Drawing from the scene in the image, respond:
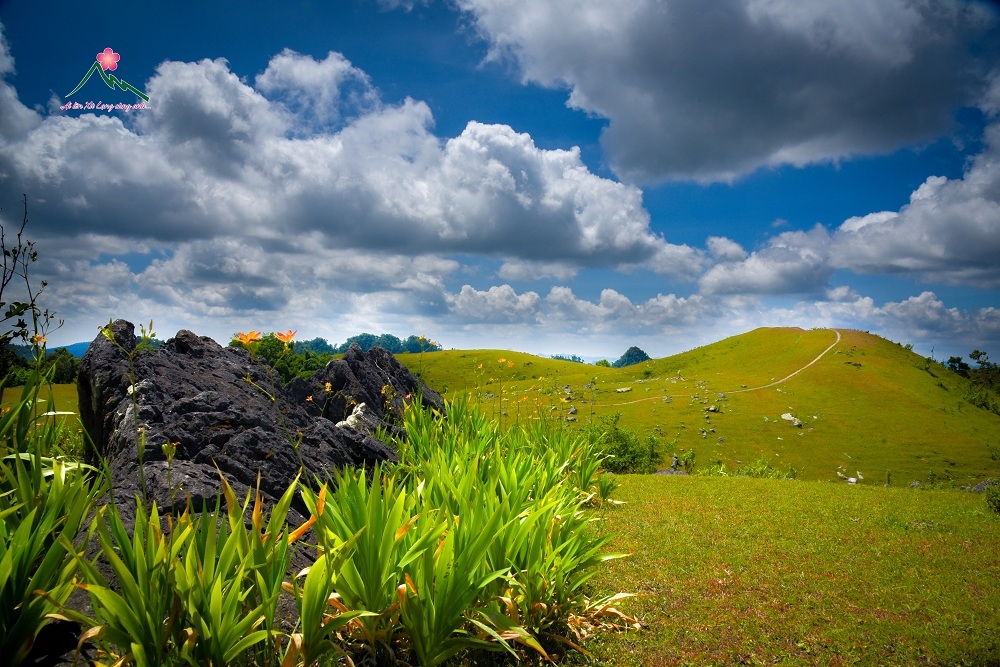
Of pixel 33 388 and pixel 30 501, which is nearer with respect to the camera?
pixel 30 501

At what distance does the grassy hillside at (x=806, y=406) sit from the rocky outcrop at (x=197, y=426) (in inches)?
677

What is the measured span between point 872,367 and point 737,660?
62.9 m

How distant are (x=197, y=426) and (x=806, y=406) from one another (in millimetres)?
50263

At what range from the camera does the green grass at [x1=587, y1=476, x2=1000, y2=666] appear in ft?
15.7

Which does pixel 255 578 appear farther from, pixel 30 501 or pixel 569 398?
pixel 569 398

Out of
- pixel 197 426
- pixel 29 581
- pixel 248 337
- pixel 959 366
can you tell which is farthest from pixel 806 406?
pixel 29 581

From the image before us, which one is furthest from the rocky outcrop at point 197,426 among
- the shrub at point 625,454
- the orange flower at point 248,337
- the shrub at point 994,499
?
the shrub at point 994,499

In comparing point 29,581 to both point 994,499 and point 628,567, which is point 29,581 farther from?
point 994,499

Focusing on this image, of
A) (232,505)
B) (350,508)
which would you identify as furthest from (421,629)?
(232,505)

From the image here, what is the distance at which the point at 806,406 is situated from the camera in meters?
46.7

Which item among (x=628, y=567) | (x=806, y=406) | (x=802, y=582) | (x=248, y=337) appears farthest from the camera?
(x=806, y=406)

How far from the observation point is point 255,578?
3.47m

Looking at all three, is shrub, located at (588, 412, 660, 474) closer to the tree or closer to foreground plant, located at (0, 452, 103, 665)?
foreground plant, located at (0, 452, 103, 665)

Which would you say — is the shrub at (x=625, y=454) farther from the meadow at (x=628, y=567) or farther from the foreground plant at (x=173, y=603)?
the foreground plant at (x=173, y=603)
